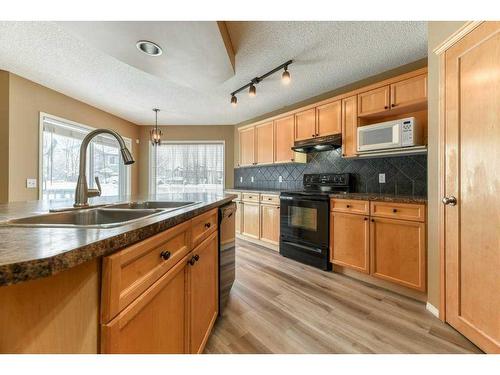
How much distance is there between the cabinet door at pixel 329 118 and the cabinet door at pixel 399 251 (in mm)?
1282

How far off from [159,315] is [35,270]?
0.52 meters

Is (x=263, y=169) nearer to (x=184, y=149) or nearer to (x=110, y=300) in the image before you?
(x=184, y=149)

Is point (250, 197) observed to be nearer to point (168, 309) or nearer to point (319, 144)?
point (319, 144)

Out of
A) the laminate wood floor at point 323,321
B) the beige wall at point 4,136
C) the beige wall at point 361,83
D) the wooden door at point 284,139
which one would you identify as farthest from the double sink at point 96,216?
the beige wall at point 361,83

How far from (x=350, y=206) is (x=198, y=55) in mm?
2090

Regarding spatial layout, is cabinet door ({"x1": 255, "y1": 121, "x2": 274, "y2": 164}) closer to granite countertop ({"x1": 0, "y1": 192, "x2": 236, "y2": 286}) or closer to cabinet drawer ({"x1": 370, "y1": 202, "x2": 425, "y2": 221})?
cabinet drawer ({"x1": 370, "y1": 202, "x2": 425, "y2": 221})

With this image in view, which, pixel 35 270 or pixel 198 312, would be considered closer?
pixel 35 270

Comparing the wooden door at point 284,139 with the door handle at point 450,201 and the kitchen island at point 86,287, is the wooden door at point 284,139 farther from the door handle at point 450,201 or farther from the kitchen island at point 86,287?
the kitchen island at point 86,287

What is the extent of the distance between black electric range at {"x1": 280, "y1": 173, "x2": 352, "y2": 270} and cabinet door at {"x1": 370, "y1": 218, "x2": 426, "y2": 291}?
531 mm

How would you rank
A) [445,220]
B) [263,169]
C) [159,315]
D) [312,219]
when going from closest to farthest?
[159,315]
[445,220]
[312,219]
[263,169]

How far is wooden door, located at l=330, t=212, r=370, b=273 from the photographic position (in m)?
2.36

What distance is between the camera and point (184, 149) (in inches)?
206

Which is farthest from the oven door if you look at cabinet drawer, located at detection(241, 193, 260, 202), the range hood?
the range hood
